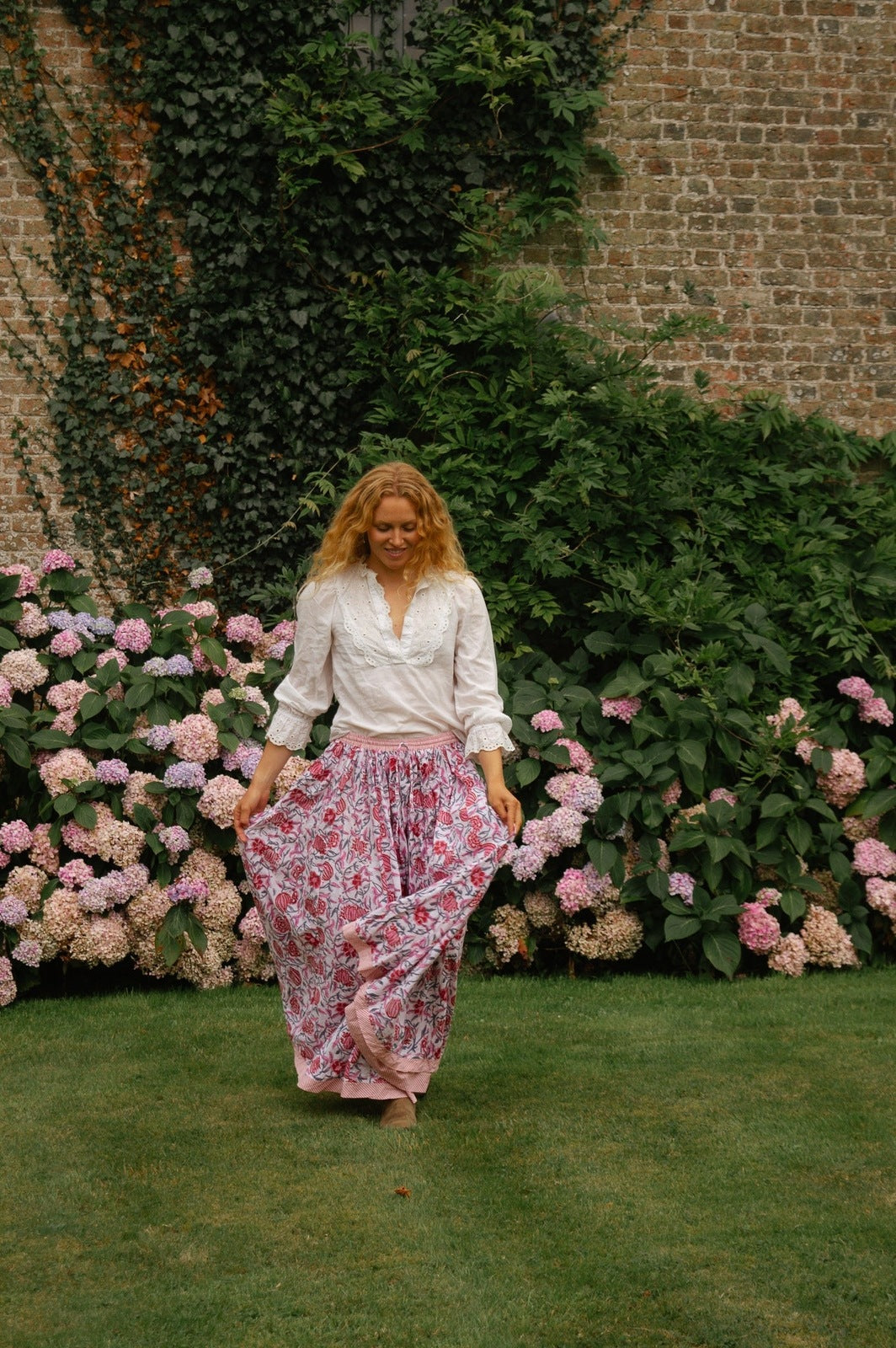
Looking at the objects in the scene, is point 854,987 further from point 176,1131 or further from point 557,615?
point 176,1131

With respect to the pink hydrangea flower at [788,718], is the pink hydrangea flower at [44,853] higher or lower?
lower

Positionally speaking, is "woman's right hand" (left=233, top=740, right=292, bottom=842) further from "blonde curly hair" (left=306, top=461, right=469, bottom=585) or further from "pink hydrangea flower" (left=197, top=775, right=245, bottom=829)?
"pink hydrangea flower" (left=197, top=775, right=245, bottom=829)

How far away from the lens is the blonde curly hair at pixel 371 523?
3801mm

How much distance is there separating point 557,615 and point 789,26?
334cm

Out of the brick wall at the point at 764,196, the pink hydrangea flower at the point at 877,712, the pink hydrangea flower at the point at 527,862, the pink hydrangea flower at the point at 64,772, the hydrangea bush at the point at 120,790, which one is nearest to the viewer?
the hydrangea bush at the point at 120,790

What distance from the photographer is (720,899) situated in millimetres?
5418

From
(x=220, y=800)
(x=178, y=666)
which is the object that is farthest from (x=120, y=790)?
(x=178, y=666)

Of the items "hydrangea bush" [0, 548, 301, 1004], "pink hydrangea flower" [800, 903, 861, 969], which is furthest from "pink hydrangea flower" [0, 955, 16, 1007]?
"pink hydrangea flower" [800, 903, 861, 969]

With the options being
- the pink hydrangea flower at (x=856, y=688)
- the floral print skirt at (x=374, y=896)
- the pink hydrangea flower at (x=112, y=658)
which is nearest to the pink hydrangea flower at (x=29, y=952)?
the pink hydrangea flower at (x=112, y=658)

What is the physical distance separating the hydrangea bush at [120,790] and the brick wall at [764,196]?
121 inches

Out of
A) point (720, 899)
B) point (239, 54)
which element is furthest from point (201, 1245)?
point (239, 54)

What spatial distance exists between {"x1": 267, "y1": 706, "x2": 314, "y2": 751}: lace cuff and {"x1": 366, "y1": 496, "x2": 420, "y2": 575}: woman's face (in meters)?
0.48

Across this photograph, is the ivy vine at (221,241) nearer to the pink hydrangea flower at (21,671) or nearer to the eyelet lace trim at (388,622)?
the pink hydrangea flower at (21,671)

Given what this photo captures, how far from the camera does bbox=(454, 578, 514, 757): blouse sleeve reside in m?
3.83
